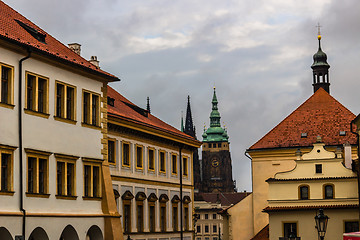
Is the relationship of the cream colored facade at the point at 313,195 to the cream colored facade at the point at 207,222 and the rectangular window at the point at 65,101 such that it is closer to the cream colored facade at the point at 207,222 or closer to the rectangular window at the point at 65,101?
the rectangular window at the point at 65,101

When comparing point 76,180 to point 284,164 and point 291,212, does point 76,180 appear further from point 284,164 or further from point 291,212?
point 284,164

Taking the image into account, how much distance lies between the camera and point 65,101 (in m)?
38.4

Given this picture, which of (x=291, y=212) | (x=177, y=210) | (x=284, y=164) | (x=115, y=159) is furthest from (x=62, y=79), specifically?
(x=284, y=164)

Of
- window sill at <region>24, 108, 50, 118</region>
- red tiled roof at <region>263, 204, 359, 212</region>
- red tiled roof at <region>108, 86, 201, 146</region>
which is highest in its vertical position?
red tiled roof at <region>108, 86, 201, 146</region>

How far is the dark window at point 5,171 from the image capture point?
33438 millimetres

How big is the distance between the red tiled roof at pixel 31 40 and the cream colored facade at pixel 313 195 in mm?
28138

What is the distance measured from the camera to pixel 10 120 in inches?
1337

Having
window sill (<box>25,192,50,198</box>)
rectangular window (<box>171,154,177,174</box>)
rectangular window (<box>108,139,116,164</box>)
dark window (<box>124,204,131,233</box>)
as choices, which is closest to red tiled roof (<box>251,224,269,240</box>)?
rectangular window (<box>171,154,177,174</box>)

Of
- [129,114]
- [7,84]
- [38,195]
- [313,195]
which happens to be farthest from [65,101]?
[313,195]

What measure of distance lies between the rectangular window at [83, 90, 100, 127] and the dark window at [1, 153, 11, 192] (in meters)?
6.96

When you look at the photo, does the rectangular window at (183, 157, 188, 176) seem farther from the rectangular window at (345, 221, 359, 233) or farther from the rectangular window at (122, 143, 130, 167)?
the rectangular window at (345, 221, 359, 233)

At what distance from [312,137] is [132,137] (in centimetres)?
3161

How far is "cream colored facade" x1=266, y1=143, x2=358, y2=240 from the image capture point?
65188 millimetres

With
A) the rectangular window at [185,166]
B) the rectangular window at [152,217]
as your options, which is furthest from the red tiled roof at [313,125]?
Result: the rectangular window at [152,217]
